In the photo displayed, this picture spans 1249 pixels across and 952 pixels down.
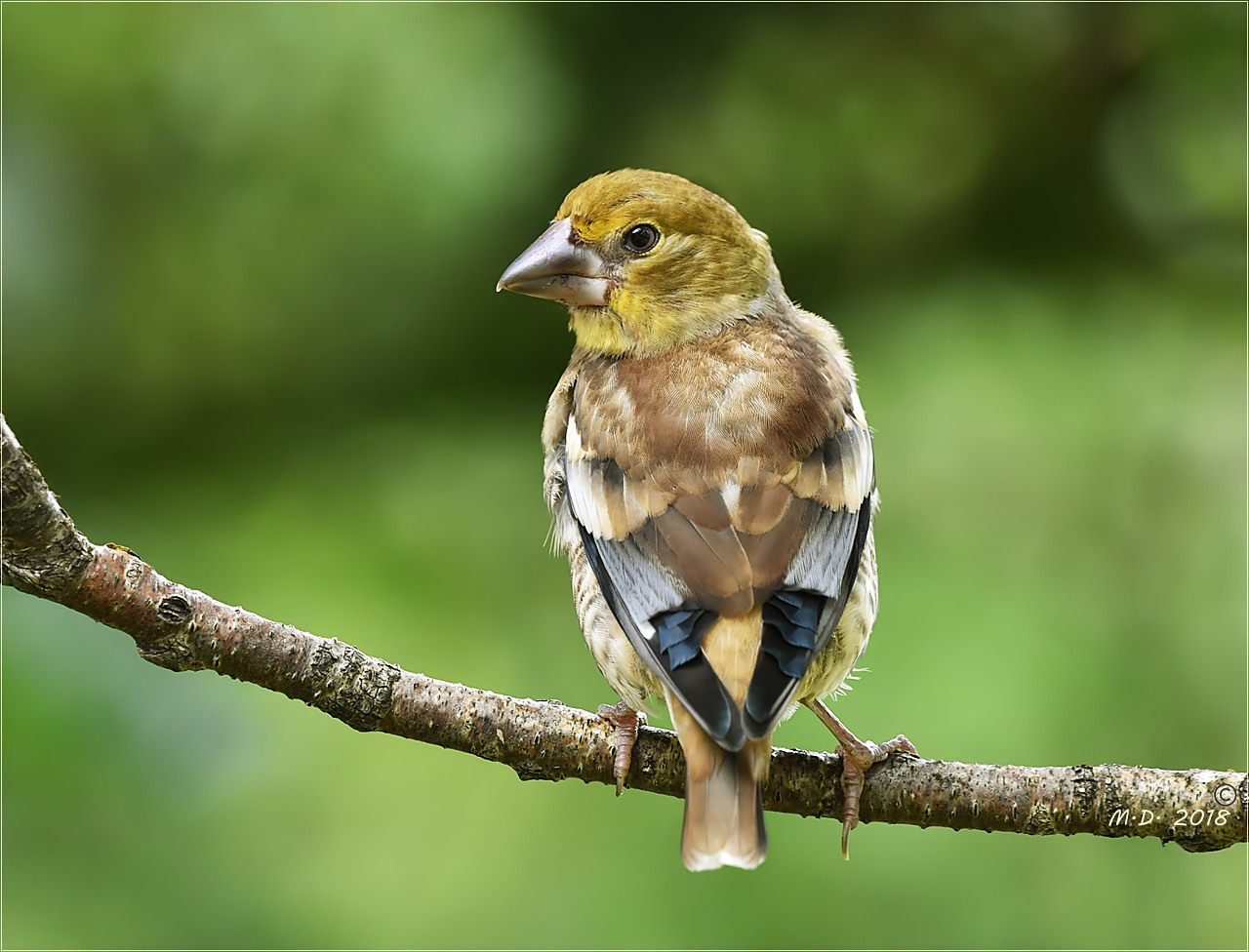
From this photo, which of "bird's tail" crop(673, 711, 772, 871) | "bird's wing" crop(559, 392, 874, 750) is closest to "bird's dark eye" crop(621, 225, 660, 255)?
"bird's wing" crop(559, 392, 874, 750)

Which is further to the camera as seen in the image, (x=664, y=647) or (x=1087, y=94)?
(x=1087, y=94)

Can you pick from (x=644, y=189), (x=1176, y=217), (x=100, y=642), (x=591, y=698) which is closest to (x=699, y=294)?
(x=644, y=189)

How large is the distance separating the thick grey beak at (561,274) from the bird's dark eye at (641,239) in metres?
0.09

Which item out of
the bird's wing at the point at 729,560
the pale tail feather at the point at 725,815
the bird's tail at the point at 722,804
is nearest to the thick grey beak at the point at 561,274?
the bird's wing at the point at 729,560

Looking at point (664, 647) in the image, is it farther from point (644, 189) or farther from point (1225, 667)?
point (1225, 667)

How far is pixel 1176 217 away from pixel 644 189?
2399 millimetres

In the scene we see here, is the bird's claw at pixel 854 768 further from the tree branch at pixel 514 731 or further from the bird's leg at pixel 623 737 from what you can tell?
the bird's leg at pixel 623 737

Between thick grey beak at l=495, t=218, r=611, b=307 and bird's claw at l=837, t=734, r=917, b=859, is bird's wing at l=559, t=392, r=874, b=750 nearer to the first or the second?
bird's claw at l=837, t=734, r=917, b=859

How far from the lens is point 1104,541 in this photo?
13.8ft

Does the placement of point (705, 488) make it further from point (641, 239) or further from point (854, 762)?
point (641, 239)

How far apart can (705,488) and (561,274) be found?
2.98 feet

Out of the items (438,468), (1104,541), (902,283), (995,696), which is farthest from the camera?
(902,283)

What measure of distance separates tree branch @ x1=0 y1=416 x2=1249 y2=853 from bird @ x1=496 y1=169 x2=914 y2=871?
82 millimetres

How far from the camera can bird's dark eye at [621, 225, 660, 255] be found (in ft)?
11.9
